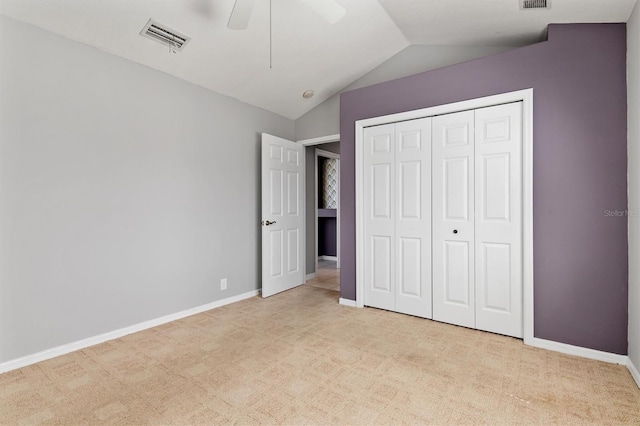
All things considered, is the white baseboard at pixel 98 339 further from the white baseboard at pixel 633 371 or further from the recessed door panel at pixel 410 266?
the white baseboard at pixel 633 371

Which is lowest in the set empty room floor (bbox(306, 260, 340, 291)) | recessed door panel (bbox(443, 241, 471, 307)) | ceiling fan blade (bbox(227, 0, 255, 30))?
empty room floor (bbox(306, 260, 340, 291))

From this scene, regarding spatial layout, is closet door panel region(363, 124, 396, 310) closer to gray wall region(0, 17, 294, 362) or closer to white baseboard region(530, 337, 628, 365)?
white baseboard region(530, 337, 628, 365)

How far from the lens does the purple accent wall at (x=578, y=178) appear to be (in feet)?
7.73

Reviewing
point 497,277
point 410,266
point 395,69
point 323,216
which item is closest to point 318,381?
point 410,266

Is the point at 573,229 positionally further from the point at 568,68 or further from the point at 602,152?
the point at 568,68

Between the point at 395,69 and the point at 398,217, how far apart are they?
73.1 inches

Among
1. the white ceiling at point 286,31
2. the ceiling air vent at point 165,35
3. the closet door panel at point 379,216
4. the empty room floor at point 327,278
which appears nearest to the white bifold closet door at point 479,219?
the closet door panel at point 379,216

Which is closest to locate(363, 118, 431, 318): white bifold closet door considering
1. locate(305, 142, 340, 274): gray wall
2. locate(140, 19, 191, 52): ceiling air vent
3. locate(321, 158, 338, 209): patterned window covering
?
locate(305, 142, 340, 274): gray wall

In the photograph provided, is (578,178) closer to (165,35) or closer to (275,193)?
(275,193)

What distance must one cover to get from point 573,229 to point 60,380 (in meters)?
3.86

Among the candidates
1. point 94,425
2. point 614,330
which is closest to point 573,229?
point 614,330

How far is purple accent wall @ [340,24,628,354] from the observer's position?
236 centimetres

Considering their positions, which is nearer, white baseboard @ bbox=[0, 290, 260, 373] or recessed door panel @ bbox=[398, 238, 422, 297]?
white baseboard @ bbox=[0, 290, 260, 373]

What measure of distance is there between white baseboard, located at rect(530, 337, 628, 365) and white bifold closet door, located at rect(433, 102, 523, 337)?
6.2 inches
